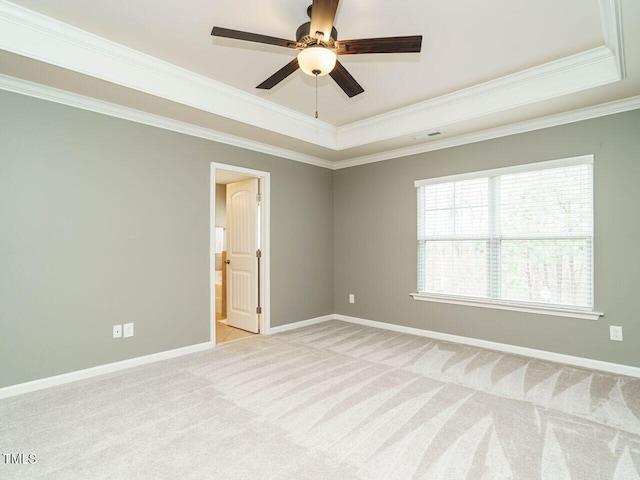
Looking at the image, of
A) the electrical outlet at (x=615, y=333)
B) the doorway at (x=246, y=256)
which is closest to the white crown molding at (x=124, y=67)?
the doorway at (x=246, y=256)

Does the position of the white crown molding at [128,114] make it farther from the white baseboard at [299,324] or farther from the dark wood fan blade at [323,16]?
the white baseboard at [299,324]

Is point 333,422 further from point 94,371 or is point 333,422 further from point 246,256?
point 246,256

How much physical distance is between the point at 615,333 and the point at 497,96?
2537 millimetres

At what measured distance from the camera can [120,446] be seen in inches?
82.7

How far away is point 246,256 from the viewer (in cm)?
494

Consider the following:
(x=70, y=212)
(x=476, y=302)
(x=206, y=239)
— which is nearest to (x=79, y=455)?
(x=70, y=212)

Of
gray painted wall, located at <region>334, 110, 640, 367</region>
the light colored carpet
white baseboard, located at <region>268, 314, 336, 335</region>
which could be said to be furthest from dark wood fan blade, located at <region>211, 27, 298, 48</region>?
white baseboard, located at <region>268, 314, 336, 335</region>

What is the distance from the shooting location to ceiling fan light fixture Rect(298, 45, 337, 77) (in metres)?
2.15

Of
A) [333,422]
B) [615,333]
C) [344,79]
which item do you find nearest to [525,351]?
[615,333]

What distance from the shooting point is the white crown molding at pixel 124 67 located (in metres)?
2.43

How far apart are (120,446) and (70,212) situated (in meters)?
2.08

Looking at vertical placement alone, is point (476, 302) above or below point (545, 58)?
below

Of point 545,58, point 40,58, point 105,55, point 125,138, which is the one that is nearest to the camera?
point 40,58

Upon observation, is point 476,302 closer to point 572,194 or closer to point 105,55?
point 572,194
